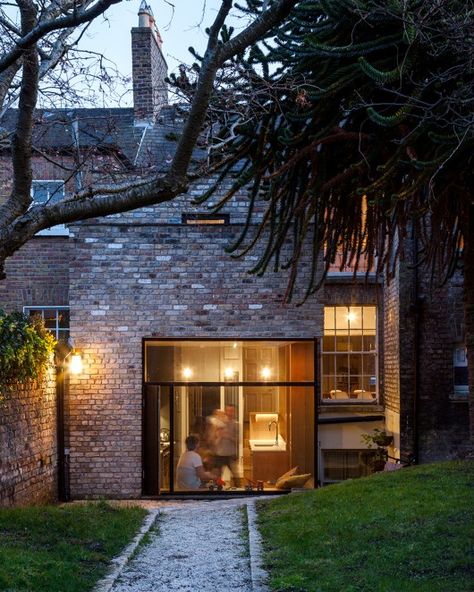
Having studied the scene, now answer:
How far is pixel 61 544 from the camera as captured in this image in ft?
28.7

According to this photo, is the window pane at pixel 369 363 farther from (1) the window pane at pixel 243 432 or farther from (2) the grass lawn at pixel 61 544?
(2) the grass lawn at pixel 61 544

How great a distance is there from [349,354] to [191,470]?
4418 mm

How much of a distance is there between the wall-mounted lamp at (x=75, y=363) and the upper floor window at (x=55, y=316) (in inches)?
84.3

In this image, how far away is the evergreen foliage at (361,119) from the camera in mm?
9070

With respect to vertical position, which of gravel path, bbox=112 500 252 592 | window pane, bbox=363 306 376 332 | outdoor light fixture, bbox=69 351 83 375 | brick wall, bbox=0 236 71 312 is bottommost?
gravel path, bbox=112 500 252 592

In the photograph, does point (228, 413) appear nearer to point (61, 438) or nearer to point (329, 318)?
point (61, 438)

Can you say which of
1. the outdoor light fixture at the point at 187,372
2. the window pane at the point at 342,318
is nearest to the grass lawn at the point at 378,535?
the outdoor light fixture at the point at 187,372

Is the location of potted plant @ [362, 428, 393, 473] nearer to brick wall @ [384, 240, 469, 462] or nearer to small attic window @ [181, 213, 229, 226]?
brick wall @ [384, 240, 469, 462]

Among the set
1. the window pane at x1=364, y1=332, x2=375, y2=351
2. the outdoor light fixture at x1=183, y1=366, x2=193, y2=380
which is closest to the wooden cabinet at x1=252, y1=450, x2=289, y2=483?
the outdoor light fixture at x1=183, y1=366, x2=193, y2=380

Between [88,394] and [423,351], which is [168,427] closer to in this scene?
[88,394]

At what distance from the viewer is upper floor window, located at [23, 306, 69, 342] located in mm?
17266

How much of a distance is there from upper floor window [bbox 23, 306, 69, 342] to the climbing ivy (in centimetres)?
355

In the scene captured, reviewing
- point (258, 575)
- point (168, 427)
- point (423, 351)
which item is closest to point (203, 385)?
point (168, 427)

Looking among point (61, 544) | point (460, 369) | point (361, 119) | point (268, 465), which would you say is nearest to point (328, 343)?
point (460, 369)
